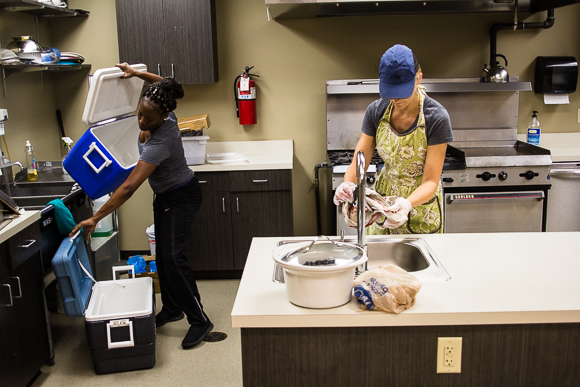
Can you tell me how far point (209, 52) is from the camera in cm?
393

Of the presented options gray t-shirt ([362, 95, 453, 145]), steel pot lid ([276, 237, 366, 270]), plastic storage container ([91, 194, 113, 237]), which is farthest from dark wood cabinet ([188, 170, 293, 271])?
steel pot lid ([276, 237, 366, 270])

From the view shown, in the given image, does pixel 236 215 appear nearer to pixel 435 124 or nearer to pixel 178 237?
pixel 178 237

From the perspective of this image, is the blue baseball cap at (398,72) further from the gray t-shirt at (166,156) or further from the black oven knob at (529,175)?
the black oven knob at (529,175)

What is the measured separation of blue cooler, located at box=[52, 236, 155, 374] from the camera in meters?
2.62

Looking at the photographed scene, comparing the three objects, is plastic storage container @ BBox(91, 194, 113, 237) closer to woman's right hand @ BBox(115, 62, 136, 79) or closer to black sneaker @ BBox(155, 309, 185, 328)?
black sneaker @ BBox(155, 309, 185, 328)

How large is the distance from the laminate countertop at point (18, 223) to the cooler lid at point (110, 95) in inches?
20.6

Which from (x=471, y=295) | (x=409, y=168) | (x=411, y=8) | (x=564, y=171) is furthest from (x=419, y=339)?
(x=411, y=8)

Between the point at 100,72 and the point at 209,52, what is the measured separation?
1433 millimetres

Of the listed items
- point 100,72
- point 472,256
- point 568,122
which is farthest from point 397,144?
point 568,122

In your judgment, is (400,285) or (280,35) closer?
(400,285)

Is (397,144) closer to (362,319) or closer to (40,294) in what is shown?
(362,319)

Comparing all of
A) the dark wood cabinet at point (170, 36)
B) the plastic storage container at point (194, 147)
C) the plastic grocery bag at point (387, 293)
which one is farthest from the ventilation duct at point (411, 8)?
the plastic grocery bag at point (387, 293)

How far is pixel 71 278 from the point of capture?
8.55ft

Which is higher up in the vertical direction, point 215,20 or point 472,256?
point 215,20
